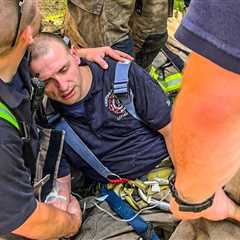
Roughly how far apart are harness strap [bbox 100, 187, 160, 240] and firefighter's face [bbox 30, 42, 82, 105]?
0.53m

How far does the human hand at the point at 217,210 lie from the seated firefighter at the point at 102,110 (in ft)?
3.85

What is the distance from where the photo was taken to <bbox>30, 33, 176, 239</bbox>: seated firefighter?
9.91 feet

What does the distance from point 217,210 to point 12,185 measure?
0.82 m

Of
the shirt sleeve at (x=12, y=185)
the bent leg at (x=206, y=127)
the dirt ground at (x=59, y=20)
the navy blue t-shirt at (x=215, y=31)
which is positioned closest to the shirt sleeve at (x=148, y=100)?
the shirt sleeve at (x=12, y=185)

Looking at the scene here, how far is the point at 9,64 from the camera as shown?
2.36m

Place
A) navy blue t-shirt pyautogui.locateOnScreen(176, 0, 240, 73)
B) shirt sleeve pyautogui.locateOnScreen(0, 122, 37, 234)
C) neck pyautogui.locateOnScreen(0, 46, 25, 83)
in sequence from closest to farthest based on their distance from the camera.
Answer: navy blue t-shirt pyautogui.locateOnScreen(176, 0, 240, 73)
shirt sleeve pyautogui.locateOnScreen(0, 122, 37, 234)
neck pyautogui.locateOnScreen(0, 46, 25, 83)

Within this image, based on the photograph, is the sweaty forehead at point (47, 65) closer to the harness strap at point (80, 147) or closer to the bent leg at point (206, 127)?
the harness strap at point (80, 147)

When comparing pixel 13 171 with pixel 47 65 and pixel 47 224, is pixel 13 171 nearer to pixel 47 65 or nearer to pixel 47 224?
pixel 47 224

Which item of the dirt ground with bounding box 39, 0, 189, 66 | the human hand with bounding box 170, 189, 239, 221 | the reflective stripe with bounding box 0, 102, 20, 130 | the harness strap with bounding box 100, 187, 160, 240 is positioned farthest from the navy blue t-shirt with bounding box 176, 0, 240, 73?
the dirt ground with bounding box 39, 0, 189, 66

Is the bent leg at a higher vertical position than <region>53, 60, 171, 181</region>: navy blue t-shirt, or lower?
higher

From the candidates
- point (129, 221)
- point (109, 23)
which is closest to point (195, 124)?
point (129, 221)

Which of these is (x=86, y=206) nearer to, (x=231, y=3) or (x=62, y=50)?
(x=62, y=50)

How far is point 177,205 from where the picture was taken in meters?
1.74

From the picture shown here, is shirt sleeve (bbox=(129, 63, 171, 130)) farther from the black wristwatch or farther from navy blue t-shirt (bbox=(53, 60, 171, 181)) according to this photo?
the black wristwatch
